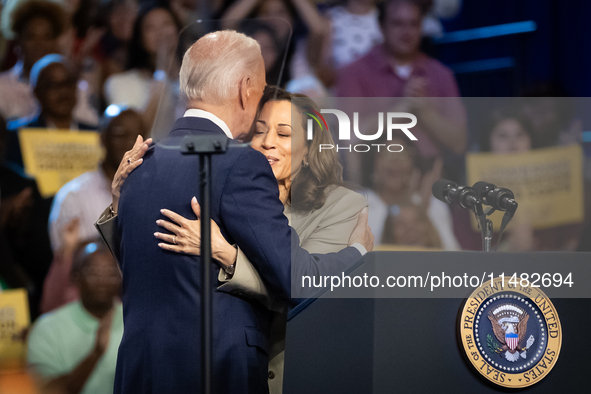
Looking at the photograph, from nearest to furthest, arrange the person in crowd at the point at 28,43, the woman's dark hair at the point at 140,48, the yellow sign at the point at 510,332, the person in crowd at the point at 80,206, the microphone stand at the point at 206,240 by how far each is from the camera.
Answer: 1. the microphone stand at the point at 206,240
2. the yellow sign at the point at 510,332
3. the person in crowd at the point at 80,206
4. the person in crowd at the point at 28,43
5. the woman's dark hair at the point at 140,48

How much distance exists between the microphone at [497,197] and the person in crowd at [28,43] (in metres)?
2.42

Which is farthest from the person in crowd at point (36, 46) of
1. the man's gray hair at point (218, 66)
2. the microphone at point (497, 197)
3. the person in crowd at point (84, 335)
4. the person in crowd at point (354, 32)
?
the microphone at point (497, 197)

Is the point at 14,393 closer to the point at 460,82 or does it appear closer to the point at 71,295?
the point at 71,295

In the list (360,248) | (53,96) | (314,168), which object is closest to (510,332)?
(360,248)

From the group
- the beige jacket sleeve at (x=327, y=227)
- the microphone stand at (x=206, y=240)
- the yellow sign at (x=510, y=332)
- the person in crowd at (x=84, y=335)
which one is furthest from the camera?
the person in crowd at (x=84, y=335)

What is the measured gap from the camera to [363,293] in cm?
130

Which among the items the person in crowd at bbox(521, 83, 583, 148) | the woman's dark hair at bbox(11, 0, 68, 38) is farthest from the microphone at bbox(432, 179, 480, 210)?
the woman's dark hair at bbox(11, 0, 68, 38)

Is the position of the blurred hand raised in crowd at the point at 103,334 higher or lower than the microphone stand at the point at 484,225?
lower

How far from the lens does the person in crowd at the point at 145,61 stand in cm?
311

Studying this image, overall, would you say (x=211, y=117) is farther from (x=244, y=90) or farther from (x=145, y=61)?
(x=145, y=61)

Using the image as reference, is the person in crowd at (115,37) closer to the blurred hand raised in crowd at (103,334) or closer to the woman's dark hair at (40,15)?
the woman's dark hair at (40,15)

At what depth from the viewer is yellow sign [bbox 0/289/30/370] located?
2816 mm

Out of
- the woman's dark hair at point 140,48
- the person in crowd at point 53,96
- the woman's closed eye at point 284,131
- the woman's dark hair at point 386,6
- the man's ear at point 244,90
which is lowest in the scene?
the woman's closed eye at point 284,131

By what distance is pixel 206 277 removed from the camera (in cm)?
124
